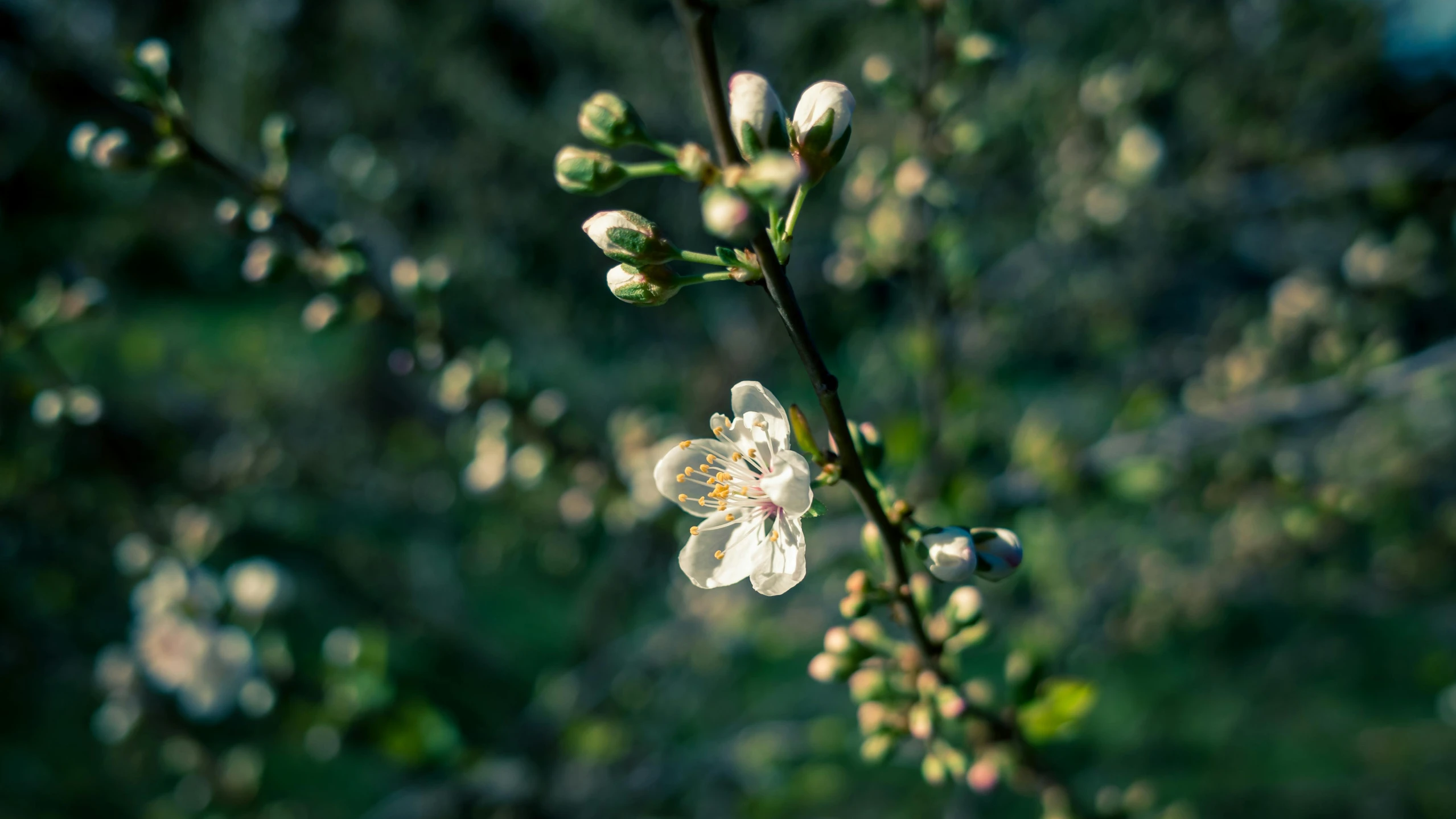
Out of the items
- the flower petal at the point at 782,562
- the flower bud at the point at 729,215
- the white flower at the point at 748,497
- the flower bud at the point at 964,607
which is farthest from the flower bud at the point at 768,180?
the flower bud at the point at 964,607

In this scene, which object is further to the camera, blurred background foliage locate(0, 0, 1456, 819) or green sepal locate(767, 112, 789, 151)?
blurred background foliage locate(0, 0, 1456, 819)

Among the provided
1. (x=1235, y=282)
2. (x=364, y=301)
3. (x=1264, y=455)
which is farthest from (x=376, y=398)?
(x=1235, y=282)

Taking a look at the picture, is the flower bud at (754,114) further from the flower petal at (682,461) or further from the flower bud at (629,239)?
the flower petal at (682,461)

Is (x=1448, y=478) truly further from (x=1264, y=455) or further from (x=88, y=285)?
(x=88, y=285)

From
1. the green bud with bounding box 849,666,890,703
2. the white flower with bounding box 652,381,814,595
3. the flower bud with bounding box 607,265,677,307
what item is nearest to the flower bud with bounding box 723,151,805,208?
the flower bud with bounding box 607,265,677,307

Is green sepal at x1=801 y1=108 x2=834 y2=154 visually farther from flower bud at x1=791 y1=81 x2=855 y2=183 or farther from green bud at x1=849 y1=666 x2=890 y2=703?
green bud at x1=849 y1=666 x2=890 y2=703

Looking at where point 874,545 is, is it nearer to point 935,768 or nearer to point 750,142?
point 935,768

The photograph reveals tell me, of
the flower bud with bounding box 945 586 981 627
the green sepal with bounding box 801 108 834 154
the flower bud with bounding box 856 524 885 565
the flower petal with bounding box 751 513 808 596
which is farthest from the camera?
the flower bud with bounding box 945 586 981 627
